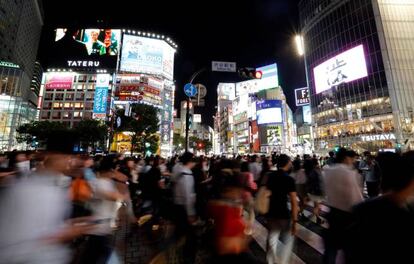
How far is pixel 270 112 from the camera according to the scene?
63312 mm

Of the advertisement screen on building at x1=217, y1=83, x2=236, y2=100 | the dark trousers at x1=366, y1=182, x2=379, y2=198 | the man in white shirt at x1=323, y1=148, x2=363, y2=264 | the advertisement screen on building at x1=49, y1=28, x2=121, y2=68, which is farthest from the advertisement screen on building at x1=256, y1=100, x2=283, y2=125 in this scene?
the man in white shirt at x1=323, y1=148, x2=363, y2=264

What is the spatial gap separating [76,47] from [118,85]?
1912cm

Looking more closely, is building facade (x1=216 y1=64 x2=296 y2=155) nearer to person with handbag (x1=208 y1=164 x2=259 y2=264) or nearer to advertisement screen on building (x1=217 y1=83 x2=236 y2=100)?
advertisement screen on building (x1=217 y1=83 x2=236 y2=100)

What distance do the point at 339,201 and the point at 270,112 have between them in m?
61.6

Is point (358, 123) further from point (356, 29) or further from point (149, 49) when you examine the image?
point (149, 49)

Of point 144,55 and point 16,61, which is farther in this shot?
point 16,61

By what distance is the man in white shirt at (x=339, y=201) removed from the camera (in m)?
3.62

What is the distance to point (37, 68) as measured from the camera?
126m

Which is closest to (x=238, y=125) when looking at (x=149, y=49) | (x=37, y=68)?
(x=149, y=49)

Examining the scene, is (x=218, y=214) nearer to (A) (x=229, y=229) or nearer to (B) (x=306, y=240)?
(A) (x=229, y=229)

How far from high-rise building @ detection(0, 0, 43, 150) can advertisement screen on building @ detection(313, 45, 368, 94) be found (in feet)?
215

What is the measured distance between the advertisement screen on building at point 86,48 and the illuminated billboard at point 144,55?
3135 millimetres

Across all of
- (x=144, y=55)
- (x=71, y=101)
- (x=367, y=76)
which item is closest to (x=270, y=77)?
(x=367, y=76)

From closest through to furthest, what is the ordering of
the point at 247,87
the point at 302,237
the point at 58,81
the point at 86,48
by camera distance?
the point at 302,237 → the point at 86,48 → the point at 58,81 → the point at 247,87
